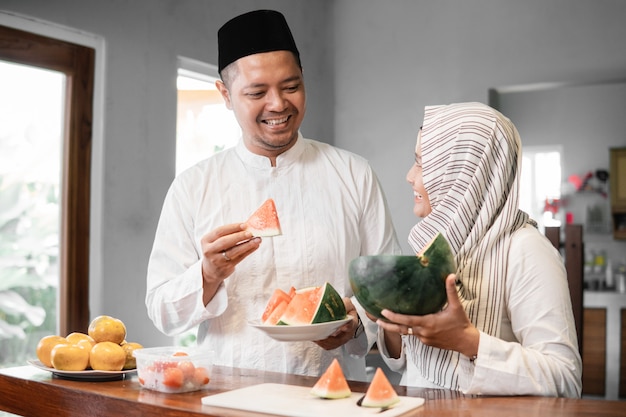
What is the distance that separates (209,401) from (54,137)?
2.91m

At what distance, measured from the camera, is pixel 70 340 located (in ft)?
6.64

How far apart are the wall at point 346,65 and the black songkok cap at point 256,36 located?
1788 mm

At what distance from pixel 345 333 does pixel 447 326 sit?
22.0 inches

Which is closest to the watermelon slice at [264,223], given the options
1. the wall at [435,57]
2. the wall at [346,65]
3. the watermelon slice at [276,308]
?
the watermelon slice at [276,308]

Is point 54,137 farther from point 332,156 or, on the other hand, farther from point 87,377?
point 87,377

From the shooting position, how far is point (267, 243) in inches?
98.3

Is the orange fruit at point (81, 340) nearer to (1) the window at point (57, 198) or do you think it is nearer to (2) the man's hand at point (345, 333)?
(2) the man's hand at point (345, 333)

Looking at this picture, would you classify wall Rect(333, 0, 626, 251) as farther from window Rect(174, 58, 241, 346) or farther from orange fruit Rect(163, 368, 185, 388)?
orange fruit Rect(163, 368, 185, 388)

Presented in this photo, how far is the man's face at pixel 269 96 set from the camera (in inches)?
97.9

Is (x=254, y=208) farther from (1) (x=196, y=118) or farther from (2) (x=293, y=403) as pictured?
(1) (x=196, y=118)

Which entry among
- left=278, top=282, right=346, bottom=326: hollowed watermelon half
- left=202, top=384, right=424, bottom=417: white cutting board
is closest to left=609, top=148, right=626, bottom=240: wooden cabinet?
left=278, top=282, right=346, bottom=326: hollowed watermelon half

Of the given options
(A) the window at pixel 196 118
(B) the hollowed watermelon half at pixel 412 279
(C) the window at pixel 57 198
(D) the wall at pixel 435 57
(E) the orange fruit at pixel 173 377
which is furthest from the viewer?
(D) the wall at pixel 435 57

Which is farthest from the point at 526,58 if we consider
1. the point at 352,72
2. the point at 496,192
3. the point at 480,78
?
the point at 496,192

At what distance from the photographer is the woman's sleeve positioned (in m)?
1.67
